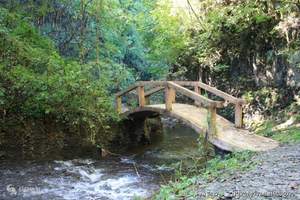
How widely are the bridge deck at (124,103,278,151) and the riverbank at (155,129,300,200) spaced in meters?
0.57

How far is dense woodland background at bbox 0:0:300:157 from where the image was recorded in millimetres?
10100

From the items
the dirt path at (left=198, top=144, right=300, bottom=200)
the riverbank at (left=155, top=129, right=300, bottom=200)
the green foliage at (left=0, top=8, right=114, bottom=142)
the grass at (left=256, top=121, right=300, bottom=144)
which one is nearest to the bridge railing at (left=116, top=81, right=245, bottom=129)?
the grass at (left=256, top=121, right=300, bottom=144)

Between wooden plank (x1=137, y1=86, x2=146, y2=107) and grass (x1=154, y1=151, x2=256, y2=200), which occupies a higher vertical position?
wooden plank (x1=137, y1=86, x2=146, y2=107)

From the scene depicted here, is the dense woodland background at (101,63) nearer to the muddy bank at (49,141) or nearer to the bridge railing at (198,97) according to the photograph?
the muddy bank at (49,141)

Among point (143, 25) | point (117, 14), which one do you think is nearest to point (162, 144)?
point (117, 14)

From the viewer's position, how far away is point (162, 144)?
43.9 ft

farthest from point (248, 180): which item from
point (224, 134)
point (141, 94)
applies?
point (141, 94)

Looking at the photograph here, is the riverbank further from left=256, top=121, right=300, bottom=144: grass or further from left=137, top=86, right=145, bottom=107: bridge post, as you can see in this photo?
left=137, top=86, right=145, bottom=107: bridge post

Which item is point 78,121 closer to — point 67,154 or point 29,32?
point 67,154

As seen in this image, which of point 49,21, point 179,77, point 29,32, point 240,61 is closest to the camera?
point 29,32

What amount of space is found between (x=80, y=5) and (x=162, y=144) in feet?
20.8

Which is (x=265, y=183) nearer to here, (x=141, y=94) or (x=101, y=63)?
(x=141, y=94)

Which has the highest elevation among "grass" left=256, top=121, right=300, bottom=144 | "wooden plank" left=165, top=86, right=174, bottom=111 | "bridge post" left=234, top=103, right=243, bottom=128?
"wooden plank" left=165, top=86, right=174, bottom=111

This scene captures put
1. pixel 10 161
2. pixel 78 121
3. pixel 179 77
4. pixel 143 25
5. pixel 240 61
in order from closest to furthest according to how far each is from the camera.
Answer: pixel 10 161 → pixel 78 121 → pixel 240 61 → pixel 179 77 → pixel 143 25
